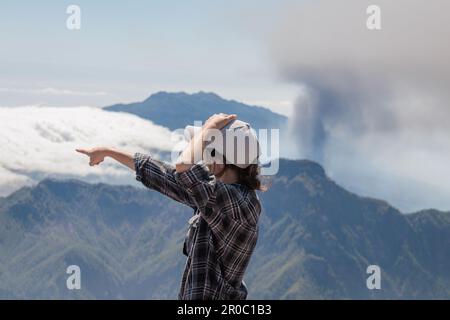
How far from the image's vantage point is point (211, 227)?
4.79m

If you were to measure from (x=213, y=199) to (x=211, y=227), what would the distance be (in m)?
0.18

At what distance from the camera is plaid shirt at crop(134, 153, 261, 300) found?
182 inches

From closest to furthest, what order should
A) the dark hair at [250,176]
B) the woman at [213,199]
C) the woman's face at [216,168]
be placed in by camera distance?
the woman at [213,199], the woman's face at [216,168], the dark hair at [250,176]

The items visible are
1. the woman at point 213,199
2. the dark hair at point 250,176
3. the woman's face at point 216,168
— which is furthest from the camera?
the dark hair at point 250,176

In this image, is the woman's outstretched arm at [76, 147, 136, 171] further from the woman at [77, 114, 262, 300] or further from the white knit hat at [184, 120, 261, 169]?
the white knit hat at [184, 120, 261, 169]

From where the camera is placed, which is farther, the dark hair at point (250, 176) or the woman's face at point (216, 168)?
the dark hair at point (250, 176)

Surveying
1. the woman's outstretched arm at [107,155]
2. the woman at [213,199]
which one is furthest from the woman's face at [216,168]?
the woman's outstretched arm at [107,155]

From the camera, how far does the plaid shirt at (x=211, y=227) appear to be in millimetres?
4625

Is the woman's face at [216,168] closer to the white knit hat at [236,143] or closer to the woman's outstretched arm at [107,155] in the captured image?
the white knit hat at [236,143]

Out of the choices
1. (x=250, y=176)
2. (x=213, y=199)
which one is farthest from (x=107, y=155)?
(x=250, y=176)
